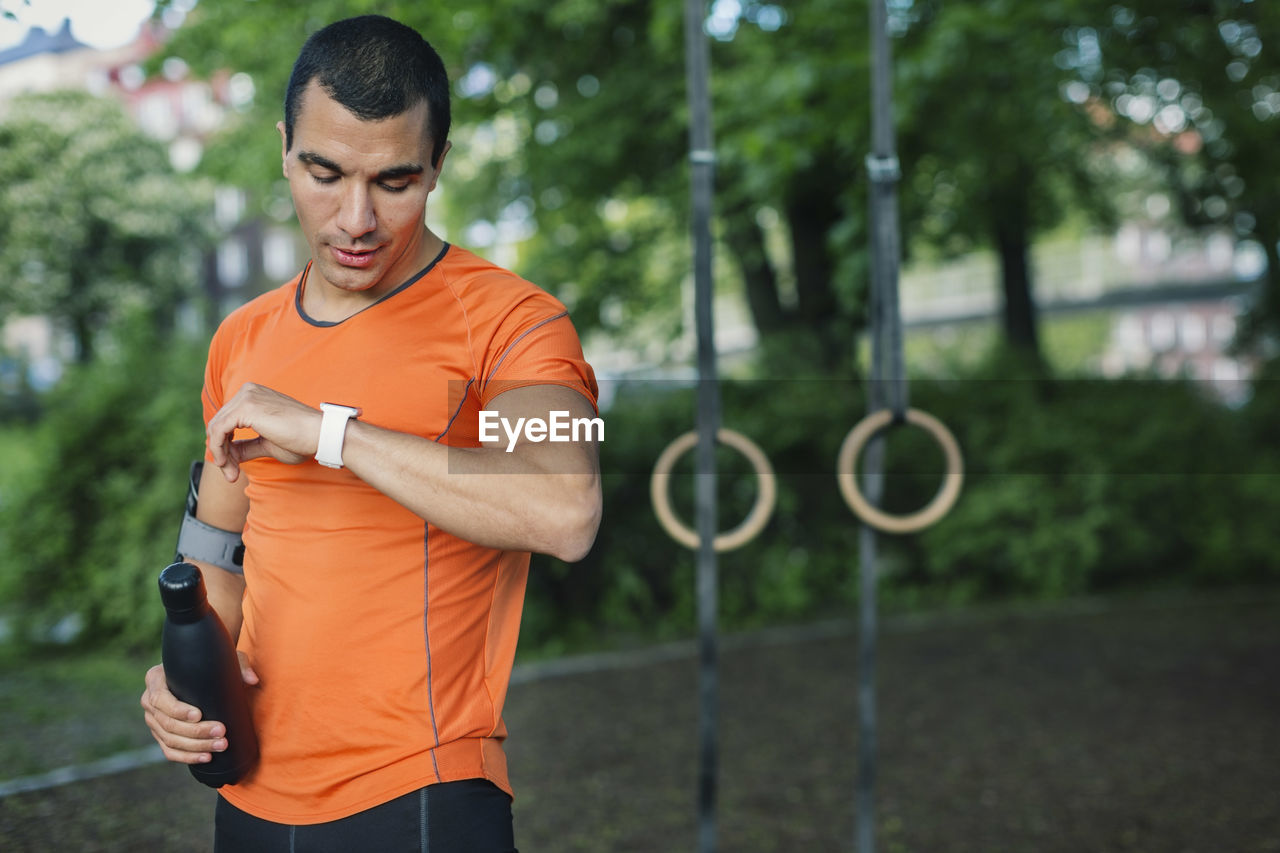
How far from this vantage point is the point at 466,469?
1.33 metres

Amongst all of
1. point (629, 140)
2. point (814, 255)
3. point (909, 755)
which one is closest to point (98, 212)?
point (629, 140)

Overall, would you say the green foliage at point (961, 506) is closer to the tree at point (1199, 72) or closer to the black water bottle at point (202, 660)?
the tree at point (1199, 72)

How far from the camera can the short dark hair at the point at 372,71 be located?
1.40 m

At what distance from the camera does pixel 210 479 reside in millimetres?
1691

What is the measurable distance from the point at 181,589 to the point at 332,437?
1.14 feet

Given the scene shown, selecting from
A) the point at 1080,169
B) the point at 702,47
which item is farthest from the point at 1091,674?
the point at 1080,169

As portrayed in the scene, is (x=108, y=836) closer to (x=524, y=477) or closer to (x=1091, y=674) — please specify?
(x=524, y=477)

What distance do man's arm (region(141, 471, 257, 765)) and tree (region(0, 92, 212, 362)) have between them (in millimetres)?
15548

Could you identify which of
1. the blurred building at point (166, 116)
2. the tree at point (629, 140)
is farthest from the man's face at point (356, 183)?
the tree at point (629, 140)

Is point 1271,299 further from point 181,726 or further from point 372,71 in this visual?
point 181,726

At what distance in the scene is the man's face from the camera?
1.41 m

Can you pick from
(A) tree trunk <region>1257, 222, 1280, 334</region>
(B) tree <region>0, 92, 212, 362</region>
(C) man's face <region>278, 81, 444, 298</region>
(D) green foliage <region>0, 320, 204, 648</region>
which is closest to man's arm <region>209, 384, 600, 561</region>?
(C) man's face <region>278, 81, 444, 298</region>

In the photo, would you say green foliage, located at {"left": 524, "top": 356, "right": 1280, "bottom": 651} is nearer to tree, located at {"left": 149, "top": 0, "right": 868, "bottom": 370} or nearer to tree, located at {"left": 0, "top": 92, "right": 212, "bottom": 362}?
tree, located at {"left": 149, "top": 0, "right": 868, "bottom": 370}

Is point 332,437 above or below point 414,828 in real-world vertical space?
above
